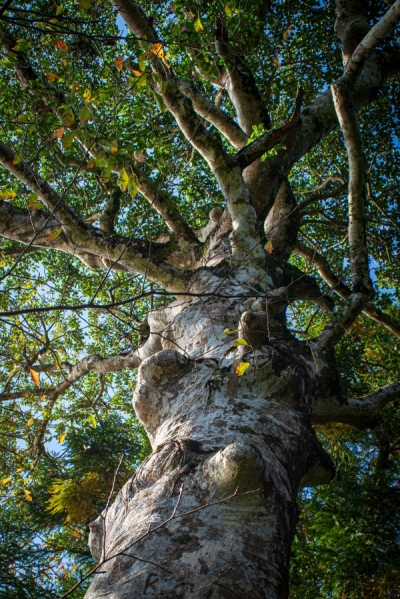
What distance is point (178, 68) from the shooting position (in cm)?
671

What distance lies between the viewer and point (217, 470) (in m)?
2.02

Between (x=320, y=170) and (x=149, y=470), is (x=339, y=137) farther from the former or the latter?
(x=149, y=470)

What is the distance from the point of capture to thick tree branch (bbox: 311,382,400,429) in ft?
12.1

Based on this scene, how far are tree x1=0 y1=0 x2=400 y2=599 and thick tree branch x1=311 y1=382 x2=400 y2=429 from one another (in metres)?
0.02

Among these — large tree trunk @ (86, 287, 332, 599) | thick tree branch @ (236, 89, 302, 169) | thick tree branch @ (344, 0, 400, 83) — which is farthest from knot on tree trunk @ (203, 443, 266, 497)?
thick tree branch @ (344, 0, 400, 83)

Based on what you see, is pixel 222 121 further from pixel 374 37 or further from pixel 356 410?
pixel 356 410

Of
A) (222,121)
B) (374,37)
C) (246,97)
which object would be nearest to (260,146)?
(374,37)

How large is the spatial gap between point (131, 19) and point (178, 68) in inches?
96.6

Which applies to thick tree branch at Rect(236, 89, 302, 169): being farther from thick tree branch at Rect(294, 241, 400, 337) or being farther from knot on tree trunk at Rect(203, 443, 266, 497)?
knot on tree trunk at Rect(203, 443, 266, 497)

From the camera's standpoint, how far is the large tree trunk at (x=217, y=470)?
1705 mm

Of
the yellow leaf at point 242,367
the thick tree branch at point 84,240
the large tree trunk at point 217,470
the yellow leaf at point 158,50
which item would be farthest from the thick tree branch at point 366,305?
the yellow leaf at point 158,50

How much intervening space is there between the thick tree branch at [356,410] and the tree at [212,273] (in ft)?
0.07

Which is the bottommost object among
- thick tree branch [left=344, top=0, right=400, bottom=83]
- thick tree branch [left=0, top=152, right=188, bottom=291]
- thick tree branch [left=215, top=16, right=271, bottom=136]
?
thick tree branch [left=0, top=152, right=188, bottom=291]

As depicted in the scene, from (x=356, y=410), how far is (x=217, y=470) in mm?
2173
